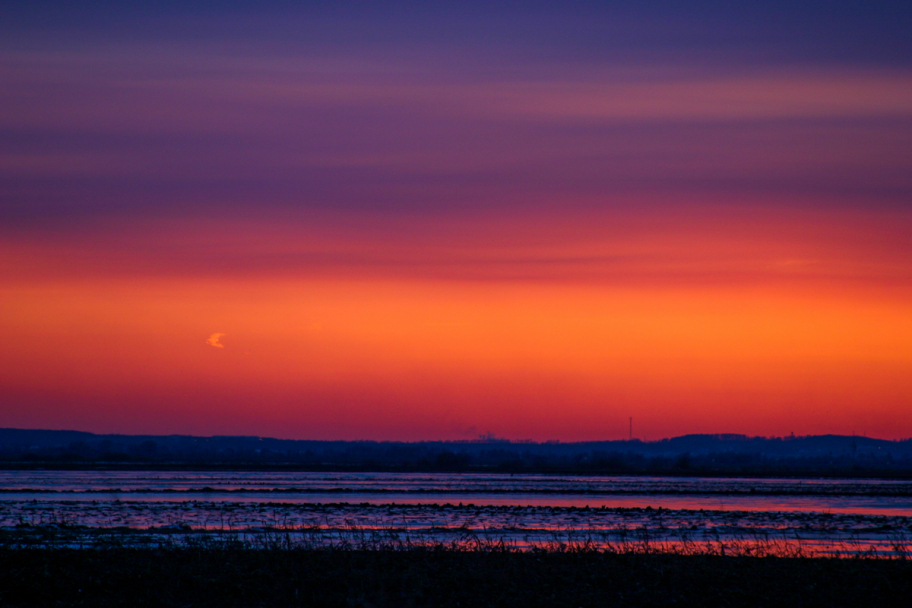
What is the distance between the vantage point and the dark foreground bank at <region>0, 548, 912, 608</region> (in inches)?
746

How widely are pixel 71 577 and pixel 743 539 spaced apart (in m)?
26.3

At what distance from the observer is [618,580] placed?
817 inches

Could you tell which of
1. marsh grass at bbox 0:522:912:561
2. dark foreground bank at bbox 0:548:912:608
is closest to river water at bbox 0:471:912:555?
marsh grass at bbox 0:522:912:561

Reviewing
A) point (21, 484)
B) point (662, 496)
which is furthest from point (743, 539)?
point (21, 484)

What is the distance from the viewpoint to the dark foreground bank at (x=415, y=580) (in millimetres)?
18953

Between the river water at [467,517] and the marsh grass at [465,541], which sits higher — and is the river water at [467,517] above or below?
below

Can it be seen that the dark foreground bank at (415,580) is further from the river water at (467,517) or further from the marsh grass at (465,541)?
the river water at (467,517)

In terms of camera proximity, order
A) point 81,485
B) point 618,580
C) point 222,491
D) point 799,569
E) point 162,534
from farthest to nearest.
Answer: point 81,485
point 222,491
point 162,534
point 799,569
point 618,580

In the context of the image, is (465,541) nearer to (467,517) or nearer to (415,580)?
(415,580)

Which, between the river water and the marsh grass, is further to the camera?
the river water

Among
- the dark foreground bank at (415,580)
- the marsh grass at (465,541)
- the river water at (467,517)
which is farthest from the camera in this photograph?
the river water at (467,517)

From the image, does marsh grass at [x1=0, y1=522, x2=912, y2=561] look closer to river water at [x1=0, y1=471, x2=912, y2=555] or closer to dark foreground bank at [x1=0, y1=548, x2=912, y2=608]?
river water at [x1=0, y1=471, x2=912, y2=555]

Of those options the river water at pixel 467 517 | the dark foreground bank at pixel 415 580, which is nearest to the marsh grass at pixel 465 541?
the river water at pixel 467 517

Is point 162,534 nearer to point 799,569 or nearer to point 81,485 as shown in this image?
point 799,569
